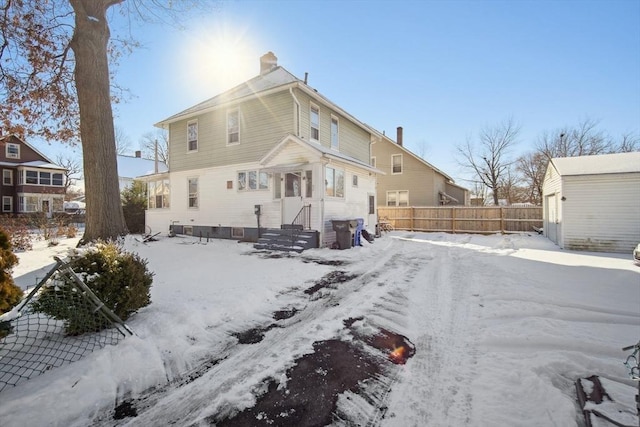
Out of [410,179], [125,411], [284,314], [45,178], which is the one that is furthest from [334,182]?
[45,178]

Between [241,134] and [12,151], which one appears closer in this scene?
[241,134]

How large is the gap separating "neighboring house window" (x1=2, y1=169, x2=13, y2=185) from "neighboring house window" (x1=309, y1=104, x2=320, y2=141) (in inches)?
1358

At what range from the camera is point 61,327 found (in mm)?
3432

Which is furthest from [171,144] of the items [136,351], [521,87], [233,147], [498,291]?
[521,87]

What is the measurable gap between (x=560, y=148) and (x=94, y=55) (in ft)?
139

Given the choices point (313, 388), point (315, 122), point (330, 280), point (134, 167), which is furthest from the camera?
point (134, 167)

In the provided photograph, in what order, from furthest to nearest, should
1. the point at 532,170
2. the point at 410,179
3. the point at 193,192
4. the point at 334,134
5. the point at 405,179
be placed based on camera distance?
1. the point at 532,170
2. the point at 405,179
3. the point at 410,179
4. the point at 193,192
5. the point at 334,134

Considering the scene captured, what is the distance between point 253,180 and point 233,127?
3.13 meters

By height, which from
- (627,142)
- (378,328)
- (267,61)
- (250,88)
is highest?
(267,61)

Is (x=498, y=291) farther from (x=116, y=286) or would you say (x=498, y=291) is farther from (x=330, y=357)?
(x=116, y=286)

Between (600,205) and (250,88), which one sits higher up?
(250,88)

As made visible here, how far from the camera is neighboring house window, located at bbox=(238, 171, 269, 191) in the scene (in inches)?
504

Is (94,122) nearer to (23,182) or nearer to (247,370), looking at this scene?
(247,370)

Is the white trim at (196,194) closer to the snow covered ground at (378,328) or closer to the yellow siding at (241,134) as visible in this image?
the yellow siding at (241,134)
